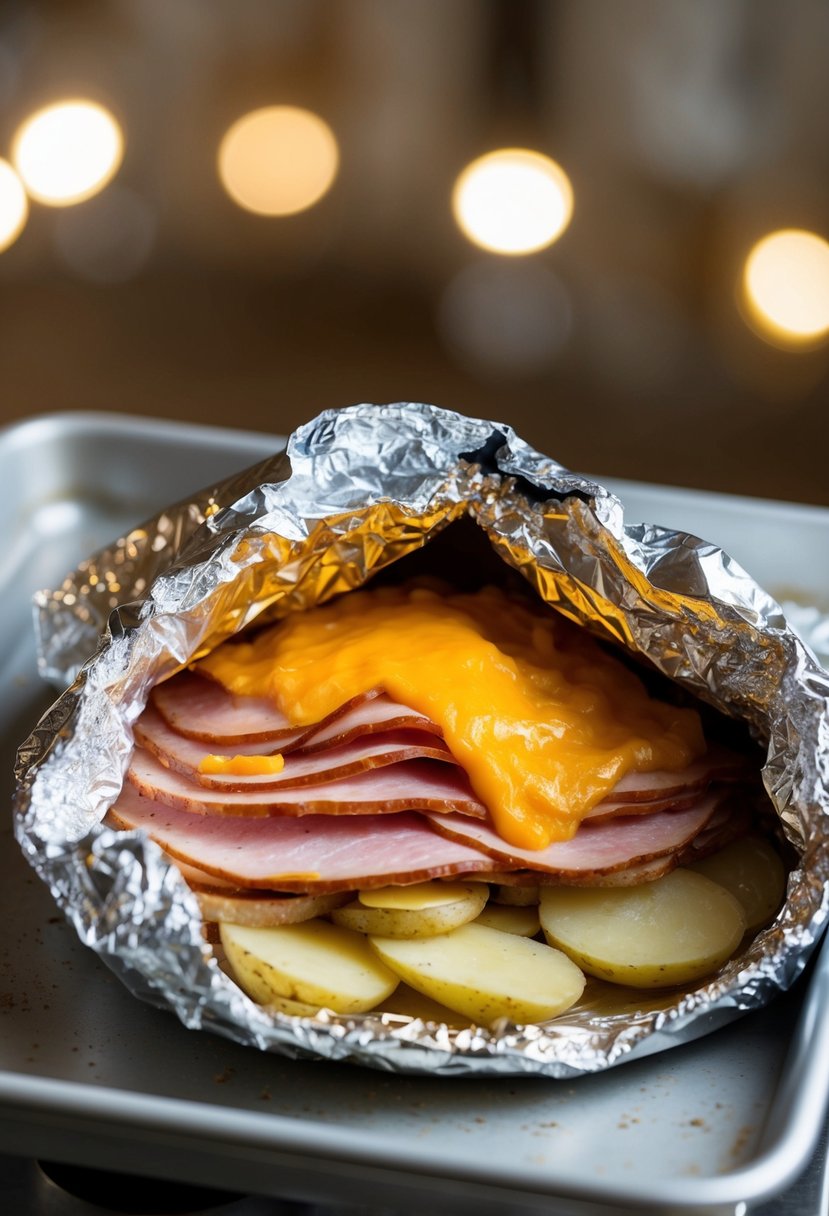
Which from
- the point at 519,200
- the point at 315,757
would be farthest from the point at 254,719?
the point at 519,200

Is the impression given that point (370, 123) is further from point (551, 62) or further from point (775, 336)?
point (775, 336)

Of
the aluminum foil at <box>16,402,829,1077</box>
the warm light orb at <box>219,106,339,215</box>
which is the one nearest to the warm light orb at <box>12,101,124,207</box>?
the warm light orb at <box>219,106,339,215</box>

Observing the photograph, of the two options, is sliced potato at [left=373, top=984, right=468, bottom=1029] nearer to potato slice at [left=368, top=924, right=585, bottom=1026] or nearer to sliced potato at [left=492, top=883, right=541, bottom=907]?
potato slice at [left=368, top=924, right=585, bottom=1026]

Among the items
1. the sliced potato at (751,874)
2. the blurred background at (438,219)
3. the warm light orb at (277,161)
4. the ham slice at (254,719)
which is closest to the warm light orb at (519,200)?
the blurred background at (438,219)

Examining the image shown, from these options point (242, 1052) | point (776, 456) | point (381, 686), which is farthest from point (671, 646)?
point (776, 456)

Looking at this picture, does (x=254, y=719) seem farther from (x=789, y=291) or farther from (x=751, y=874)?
(x=789, y=291)

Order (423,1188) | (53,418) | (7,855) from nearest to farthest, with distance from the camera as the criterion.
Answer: (423,1188), (7,855), (53,418)

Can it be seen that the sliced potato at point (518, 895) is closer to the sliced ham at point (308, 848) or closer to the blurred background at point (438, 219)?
the sliced ham at point (308, 848)
